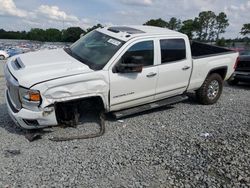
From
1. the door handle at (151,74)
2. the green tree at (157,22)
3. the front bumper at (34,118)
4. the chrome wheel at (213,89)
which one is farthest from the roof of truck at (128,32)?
the green tree at (157,22)

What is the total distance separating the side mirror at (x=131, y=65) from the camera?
5569 mm

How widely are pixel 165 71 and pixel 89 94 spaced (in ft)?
Answer: 6.24

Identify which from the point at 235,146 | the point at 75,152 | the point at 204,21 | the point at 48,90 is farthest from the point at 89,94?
the point at 204,21

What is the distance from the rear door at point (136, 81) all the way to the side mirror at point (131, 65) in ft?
0.17

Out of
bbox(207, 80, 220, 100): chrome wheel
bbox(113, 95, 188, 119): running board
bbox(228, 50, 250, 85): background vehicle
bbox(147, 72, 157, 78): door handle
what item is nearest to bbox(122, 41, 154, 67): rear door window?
bbox(147, 72, 157, 78): door handle

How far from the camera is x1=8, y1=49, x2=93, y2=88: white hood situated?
482 cm

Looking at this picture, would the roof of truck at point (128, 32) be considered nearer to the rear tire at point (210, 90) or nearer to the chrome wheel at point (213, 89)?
the rear tire at point (210, 90)

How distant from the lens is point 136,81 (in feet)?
19.2

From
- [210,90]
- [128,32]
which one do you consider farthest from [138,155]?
[210,90]

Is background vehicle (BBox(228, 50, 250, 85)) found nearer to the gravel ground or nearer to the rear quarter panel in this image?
the rear quarter panel

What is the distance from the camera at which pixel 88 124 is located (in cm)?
578

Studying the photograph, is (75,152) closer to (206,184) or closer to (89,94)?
(89,94)

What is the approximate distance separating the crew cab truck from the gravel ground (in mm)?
440

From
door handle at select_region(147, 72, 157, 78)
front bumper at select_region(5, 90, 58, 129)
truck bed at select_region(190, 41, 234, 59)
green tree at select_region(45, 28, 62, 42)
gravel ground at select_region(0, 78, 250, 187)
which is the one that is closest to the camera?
gravel ground at select_region(0, 78, 250, 187)
